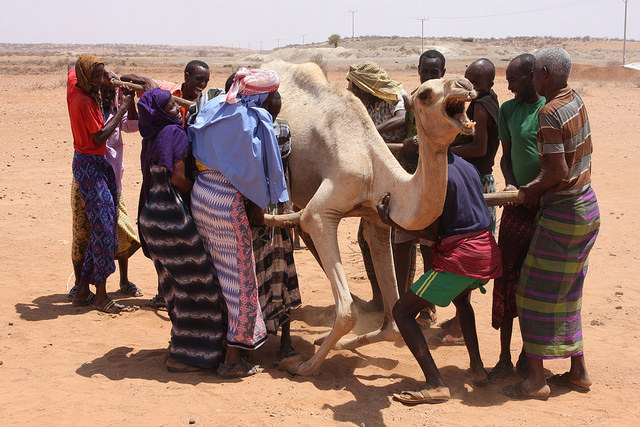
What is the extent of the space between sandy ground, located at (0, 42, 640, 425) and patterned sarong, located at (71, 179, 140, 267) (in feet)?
1.74

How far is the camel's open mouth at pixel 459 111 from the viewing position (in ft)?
12.7

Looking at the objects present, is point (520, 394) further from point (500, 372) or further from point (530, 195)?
point (530, 195)

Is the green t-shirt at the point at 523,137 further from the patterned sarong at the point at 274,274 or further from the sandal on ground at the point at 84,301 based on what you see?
the sandal on ground at the point at 84,301

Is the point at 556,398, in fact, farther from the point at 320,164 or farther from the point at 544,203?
the point at 320,164

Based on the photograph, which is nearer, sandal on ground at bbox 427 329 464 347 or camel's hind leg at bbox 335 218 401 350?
camel's hind leg at bbox 335 218 401 350

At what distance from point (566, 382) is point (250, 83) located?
10.7 feet

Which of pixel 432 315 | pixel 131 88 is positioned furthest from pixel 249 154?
pixel 432 315

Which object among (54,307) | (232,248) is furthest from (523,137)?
(54,307)

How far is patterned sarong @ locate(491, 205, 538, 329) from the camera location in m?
4.93

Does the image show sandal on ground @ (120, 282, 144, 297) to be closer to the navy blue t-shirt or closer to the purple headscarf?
the purple headscarf

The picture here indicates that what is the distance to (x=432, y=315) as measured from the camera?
21.3ft

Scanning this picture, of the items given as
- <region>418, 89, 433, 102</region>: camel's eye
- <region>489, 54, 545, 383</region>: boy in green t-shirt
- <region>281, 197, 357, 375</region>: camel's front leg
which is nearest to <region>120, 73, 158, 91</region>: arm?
<region>281, 197, 357, 375</region>: camel's front leg

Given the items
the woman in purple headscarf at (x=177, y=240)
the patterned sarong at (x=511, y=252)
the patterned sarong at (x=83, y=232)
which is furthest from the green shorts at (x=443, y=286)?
the patterned sarong at (x=83, y=232)

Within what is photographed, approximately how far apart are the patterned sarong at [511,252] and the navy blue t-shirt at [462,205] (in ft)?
1.59
